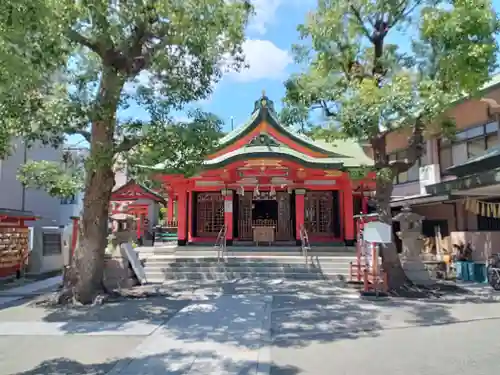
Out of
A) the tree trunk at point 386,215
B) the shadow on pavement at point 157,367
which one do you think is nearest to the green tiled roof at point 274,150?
the tree trunk at point 386,215

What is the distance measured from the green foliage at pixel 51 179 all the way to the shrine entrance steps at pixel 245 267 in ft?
16.9

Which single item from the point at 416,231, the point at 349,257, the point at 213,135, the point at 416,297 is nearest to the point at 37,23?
the point at 213,135

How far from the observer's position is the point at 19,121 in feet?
31.0

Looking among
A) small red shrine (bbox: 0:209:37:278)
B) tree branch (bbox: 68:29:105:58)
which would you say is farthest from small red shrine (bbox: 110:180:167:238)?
tree branch (bbox: 68:29:105:58)

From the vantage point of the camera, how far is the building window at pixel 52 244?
17656 millimetres

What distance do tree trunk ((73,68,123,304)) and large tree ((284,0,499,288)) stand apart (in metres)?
5.04

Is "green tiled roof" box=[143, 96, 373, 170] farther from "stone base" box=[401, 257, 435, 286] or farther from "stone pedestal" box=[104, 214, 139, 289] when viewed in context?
"stone base" box=[401, 257, 435, 286]

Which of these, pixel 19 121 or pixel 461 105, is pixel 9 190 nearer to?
pixel 19 121

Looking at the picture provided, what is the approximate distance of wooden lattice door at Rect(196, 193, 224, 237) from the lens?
65.6 ft

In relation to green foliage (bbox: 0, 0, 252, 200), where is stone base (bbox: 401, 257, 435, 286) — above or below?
below

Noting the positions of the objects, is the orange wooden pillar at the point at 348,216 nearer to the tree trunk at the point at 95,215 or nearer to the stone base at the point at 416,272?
the stone base at the point at 416,272

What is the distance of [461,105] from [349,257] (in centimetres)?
799

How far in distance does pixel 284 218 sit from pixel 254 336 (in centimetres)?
1289

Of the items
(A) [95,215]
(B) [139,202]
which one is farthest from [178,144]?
(B) [139,202]
